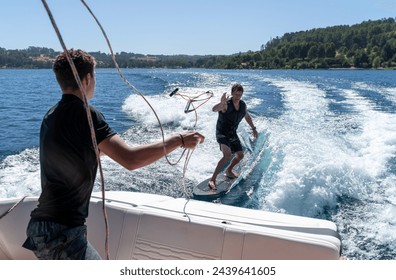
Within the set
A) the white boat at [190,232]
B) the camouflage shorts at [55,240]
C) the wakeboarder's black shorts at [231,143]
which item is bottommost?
the wakeboarder's black shorts at [231,143]

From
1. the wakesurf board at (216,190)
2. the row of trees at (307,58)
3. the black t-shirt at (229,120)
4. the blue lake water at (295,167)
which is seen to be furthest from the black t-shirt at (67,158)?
the row of trees at (307,58)

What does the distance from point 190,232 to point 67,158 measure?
4.12 ft

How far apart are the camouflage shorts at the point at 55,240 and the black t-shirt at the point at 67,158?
34 millimetres

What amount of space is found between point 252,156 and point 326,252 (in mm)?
5265

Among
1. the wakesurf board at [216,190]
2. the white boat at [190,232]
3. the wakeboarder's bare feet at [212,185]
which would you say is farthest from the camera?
the wakeboarder's bare feet at [212,185]

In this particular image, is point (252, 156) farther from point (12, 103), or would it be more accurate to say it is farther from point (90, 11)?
point (12, 103)

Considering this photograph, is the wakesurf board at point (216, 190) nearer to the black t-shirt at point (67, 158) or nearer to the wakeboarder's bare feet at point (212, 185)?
the wakeboarder's bare feet at point (212, 185)

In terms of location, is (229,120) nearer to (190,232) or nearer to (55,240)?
(190,232)

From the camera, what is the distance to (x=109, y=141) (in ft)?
5.81

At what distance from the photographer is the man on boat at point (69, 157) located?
5.64 feet

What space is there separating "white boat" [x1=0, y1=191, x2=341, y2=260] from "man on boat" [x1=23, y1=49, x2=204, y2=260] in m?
0.99

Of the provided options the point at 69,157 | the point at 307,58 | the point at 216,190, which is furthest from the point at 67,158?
the point at 307,58

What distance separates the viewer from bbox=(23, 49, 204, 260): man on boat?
5.64ft

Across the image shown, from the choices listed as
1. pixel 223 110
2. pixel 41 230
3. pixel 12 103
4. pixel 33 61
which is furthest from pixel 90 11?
pixel 33 61
